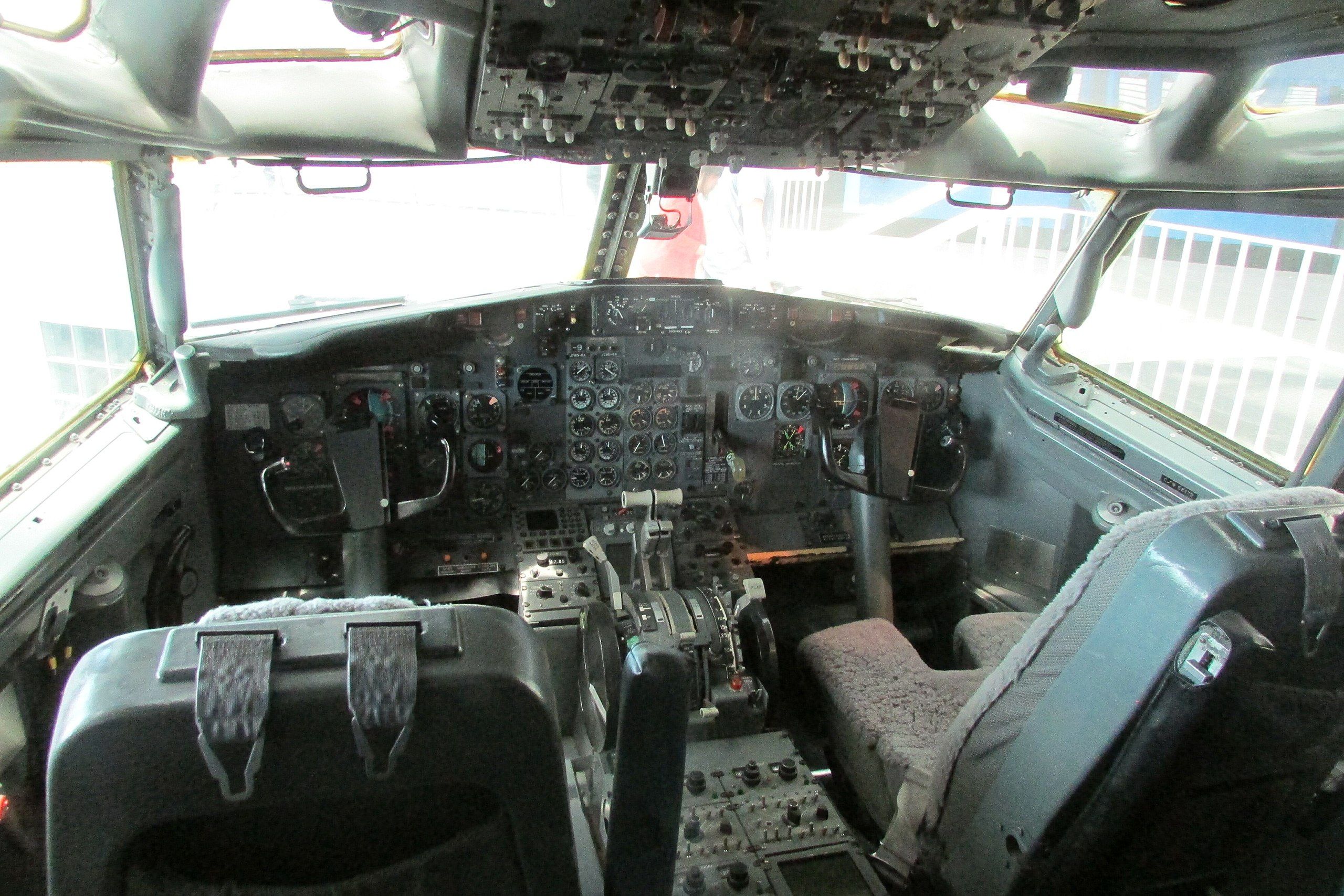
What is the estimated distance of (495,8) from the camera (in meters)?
1.59

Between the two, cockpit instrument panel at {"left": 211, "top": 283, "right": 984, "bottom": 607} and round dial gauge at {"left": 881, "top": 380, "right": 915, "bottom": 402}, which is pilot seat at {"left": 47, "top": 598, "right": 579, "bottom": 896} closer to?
cockpit instrument panel at {"left": 211, "top": 283, "right": 984, "bottom": 607}

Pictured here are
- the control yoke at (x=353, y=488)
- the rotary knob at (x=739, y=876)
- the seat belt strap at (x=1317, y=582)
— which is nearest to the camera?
the seat belt strap at (x=1317, y=582)

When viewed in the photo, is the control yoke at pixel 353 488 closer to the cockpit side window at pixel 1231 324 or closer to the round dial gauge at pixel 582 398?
the round dial gauge at pixel 582 398

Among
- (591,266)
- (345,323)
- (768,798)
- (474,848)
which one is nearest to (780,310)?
(591,266)

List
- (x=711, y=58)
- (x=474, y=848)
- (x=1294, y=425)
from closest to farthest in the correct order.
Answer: (x=474, y=848), (x=711, y=58), (x=1294, y=425)

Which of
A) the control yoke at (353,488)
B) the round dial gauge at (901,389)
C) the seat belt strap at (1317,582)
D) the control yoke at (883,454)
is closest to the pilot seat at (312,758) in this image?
the seat belt strap at (1317,582)

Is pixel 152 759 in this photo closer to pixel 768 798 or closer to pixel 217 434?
pixel 768 798

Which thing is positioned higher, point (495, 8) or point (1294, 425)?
point (495, 8)

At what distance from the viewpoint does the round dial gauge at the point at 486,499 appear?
358 cm

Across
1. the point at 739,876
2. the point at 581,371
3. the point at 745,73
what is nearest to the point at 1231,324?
the point at 745,73

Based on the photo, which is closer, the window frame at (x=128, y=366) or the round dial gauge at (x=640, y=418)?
the window frame at (x=128, y=366)

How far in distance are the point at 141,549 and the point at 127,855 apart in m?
2.06

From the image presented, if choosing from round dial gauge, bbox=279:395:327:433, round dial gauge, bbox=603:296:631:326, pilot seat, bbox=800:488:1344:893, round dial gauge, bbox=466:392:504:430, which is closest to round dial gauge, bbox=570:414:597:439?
round dial gauge, bbox=466:392:504:430

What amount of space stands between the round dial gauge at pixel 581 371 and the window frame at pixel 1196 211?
1974 millimetres
